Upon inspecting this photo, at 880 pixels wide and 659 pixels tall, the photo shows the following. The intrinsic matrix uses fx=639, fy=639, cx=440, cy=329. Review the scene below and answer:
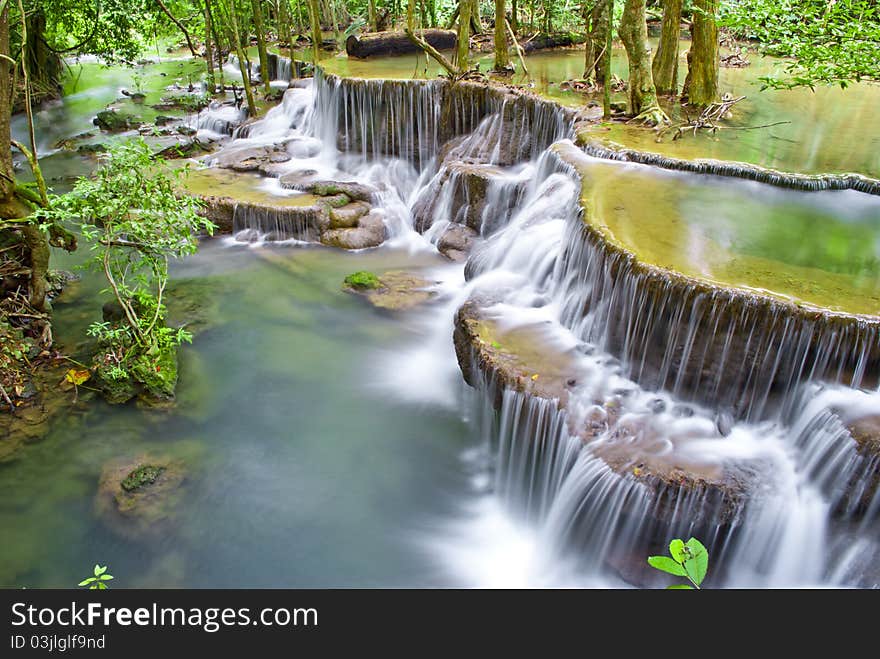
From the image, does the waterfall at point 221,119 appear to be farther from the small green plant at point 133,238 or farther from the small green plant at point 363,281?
the small green plant at point 133,238

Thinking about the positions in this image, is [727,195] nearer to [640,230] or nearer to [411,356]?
[640,230]

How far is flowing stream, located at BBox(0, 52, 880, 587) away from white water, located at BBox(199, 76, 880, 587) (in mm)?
19

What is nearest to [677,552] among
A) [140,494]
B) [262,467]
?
[262,467]

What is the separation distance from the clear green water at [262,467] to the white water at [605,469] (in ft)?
1.31

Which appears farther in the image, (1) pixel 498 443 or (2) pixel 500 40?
(2) pixel 500 40

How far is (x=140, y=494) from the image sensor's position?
6.31m

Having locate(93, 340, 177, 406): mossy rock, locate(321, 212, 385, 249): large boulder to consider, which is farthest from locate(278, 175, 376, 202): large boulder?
locate(93, 340, 177, 406): mossy rock

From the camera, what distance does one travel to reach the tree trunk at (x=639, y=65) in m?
9.83

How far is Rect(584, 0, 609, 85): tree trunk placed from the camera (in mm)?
12750

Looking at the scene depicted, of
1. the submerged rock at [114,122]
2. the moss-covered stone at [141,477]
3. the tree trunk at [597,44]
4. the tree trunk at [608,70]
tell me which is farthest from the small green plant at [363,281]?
A: the submerged rock at [114,122]

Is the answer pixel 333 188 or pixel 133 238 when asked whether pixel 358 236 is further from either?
pixel 133 238

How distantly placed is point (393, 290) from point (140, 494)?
4.92 metres
